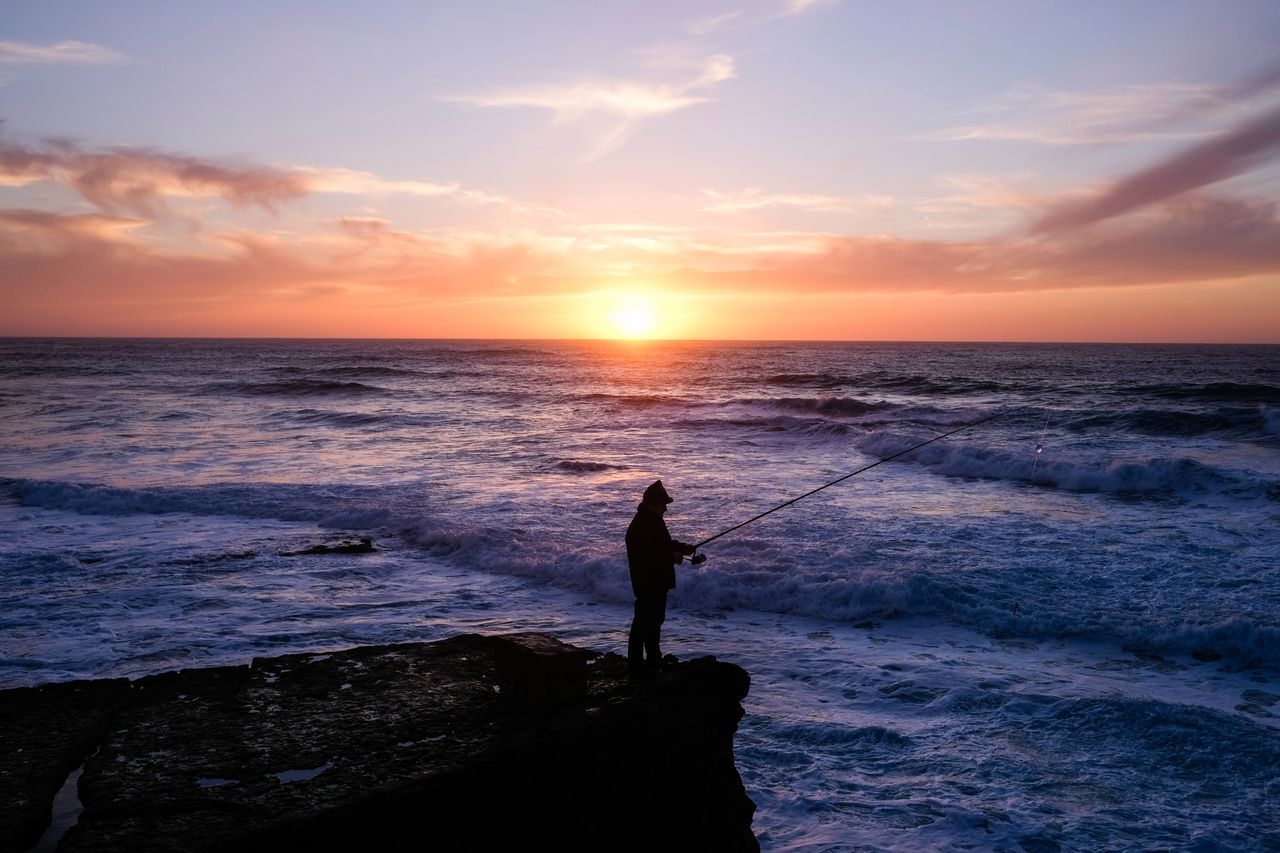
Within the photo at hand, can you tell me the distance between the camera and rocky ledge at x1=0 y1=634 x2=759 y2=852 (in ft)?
12.8

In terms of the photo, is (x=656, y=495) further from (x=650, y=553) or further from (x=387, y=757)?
(x=387, y=757)

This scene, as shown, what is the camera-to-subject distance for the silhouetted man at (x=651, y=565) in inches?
219

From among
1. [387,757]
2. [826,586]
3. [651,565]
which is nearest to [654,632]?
[651,565]

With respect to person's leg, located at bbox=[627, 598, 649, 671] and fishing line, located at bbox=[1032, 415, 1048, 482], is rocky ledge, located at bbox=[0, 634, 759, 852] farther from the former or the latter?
fishing line, located at bbox=[1032, 415, 1048, 482]

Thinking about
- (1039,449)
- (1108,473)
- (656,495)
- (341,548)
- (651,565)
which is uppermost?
(656,495)

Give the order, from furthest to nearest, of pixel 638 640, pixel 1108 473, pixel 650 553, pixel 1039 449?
pixel 1039 449, pixel 1108 473, pixel 650 553, pixel 638 640

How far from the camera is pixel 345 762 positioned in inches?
172

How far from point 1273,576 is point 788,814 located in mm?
9101

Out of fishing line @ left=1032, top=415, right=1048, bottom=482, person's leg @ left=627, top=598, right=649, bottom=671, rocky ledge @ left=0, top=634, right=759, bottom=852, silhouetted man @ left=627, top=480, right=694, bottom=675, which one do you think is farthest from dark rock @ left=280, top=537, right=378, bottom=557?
fishing line @ left=1032, top=415, right=1048, bottom=482

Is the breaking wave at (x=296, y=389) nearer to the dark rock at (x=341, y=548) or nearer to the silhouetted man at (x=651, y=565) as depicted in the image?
the dark rock at (x=341, y=548)

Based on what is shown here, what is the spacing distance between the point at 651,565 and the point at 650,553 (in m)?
0.09

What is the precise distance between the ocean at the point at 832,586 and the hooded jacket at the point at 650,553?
5.64 ft

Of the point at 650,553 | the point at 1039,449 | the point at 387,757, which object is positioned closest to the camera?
the point at 387,757

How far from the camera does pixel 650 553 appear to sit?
222 inches
